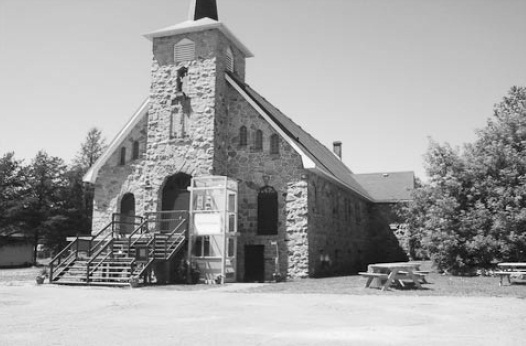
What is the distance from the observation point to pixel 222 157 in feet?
68.9

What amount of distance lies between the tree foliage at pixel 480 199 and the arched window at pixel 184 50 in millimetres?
11638

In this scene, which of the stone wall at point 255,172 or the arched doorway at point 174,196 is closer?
the stone wall at point 255,172

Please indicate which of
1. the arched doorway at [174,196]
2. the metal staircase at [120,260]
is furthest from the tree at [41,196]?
the metal staircase at [120,260]

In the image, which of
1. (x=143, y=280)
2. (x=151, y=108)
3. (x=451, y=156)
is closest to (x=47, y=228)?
(x=151, y=108)

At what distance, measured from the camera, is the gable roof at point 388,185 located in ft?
112

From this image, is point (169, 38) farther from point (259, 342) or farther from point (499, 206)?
point (259, 342)

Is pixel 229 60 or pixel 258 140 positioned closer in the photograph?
pixel 258 140

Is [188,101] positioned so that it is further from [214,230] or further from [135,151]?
[214,230]

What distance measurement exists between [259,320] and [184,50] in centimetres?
1546

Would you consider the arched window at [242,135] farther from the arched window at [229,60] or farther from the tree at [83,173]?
the tree at [83,173]

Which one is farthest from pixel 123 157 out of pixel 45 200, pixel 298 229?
pixel 45 200

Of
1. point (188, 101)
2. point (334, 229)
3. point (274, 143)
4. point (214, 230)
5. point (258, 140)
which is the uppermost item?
point (188, 101)

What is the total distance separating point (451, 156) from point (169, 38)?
13438mm

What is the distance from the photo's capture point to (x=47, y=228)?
130 ft
